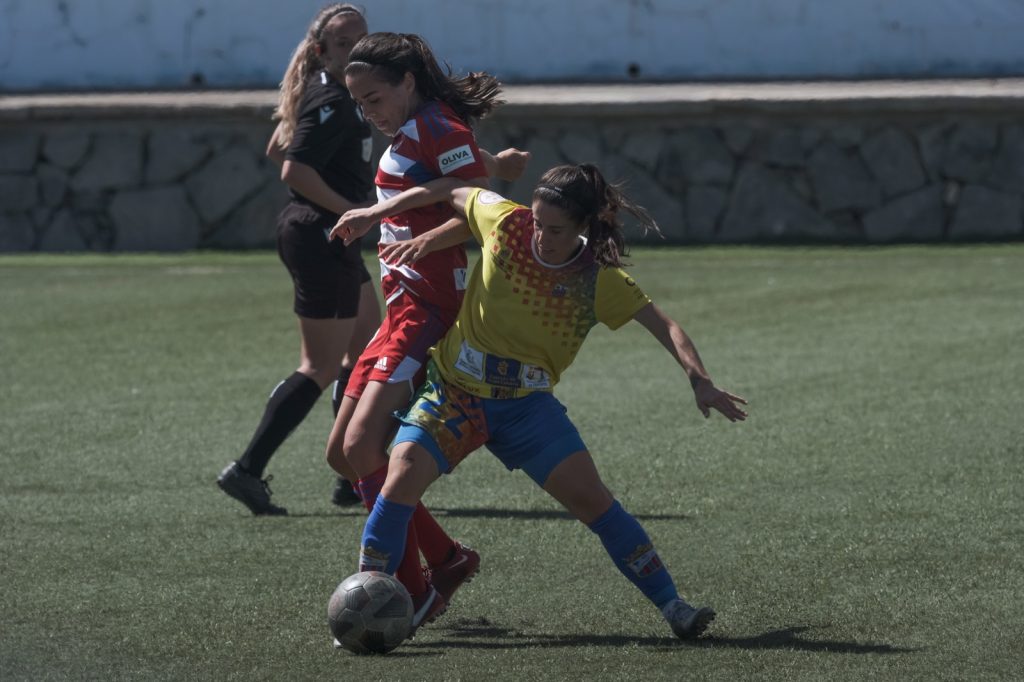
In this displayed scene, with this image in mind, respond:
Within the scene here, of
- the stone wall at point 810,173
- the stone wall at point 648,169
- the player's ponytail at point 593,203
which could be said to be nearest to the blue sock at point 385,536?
the player's ponytail at point 593,203

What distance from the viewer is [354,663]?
4602mm

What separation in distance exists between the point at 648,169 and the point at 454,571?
1269cm

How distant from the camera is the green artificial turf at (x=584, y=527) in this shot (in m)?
4.69

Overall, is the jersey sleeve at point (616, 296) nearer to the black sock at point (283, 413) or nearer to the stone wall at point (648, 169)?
the black sock at point (283, 413)

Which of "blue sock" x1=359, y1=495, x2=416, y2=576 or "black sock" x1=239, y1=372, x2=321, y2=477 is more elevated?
"blue sock" x1=359, y1=495, x2=416, y2=576

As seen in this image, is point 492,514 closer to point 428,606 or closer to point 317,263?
point 317,263

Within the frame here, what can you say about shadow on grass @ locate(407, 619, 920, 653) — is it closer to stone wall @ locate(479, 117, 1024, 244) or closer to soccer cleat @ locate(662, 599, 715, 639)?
soccer cleat @ locate(662, 599, 715, 639)

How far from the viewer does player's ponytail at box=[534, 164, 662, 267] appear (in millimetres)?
4633

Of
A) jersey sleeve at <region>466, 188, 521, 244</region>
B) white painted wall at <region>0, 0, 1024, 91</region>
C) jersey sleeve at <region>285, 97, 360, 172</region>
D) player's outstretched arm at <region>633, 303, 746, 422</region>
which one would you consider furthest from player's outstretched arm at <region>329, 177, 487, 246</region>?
white painted wall at <region>0, 0, 1024, 91</region>

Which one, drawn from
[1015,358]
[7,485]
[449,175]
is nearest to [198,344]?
[7,485]

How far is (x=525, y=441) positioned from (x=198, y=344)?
6.88 m

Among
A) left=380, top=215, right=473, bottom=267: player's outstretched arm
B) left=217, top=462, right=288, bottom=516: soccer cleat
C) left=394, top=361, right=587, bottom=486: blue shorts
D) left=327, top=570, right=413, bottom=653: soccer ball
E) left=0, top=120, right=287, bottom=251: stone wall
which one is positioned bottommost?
left=0, top=120, right=287, bottom=251: stone wall

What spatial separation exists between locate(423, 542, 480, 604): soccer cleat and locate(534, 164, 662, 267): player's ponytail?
3.54 ft

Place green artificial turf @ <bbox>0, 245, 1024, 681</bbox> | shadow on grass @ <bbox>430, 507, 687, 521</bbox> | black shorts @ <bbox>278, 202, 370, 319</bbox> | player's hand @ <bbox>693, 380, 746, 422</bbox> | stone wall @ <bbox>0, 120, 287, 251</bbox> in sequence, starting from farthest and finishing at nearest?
stone wall @ <bbox>0, 120, 287, 251</bbox>
black shorts @ <bbox>278, 202, 370, 319</bbox>
shadow on grass @ <bbox>430, 507, 687, 521</bbox>
green artificial turf @ <bbox>0, 245, 1024, 681</bbox>
player's hand @ <bbox>693, 380, 746, 422</bbox>
